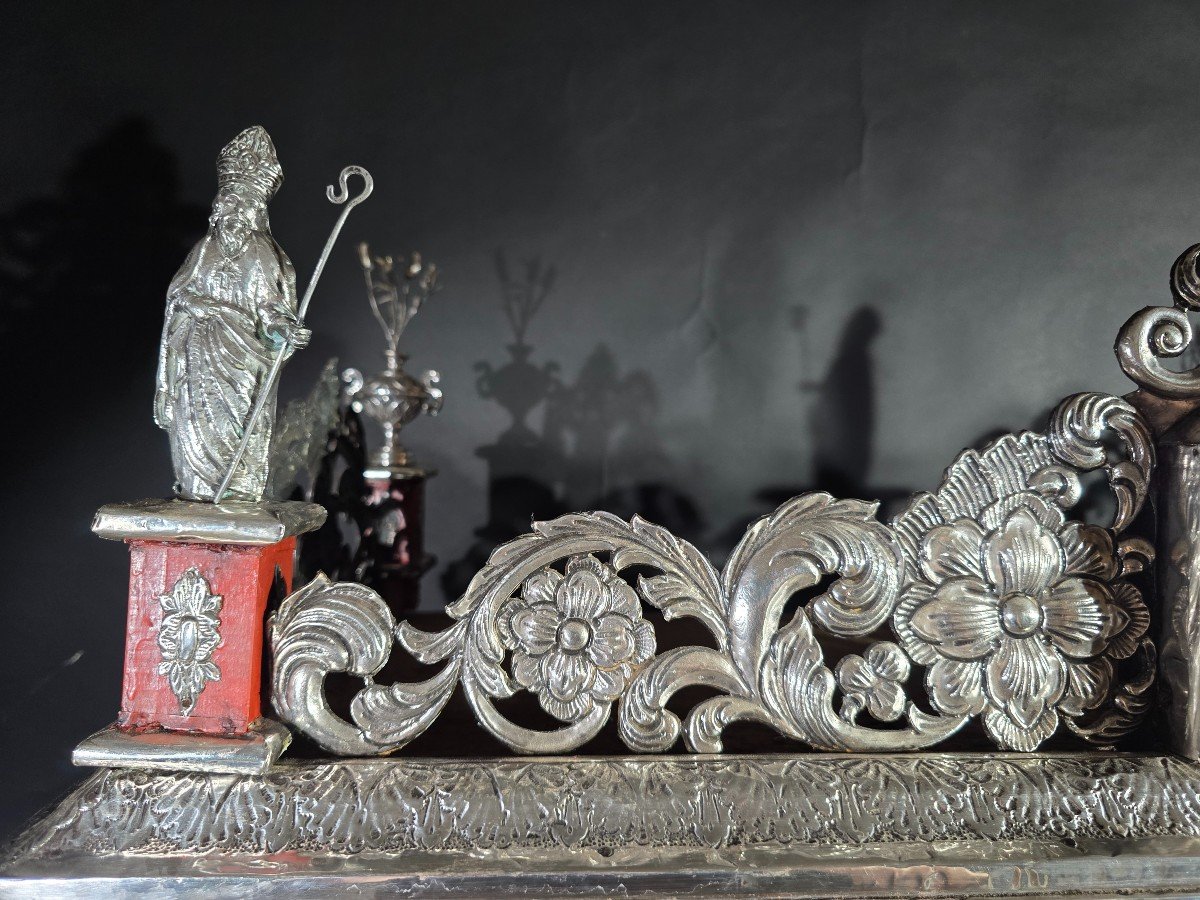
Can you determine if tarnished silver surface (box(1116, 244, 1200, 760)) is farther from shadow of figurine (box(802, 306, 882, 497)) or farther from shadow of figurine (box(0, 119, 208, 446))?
shadow of figurine (box(0, 119, 208, 446))

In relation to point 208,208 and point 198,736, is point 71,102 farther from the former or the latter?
point 198,736

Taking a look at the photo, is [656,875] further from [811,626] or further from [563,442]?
[563,442]

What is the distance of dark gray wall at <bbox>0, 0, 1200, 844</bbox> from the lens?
1.97 metres

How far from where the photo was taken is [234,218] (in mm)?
875

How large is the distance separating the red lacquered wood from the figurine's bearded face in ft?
0.93

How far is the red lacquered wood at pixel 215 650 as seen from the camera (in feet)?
2.66

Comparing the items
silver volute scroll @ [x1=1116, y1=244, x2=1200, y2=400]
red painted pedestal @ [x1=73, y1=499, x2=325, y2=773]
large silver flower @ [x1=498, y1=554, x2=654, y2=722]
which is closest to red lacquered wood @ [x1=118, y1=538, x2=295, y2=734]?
red painted pedestal @ [x1=73, y1=499, x2=325, y2=773]

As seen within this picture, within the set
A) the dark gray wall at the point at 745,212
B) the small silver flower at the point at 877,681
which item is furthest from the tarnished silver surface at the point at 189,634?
the dark gray wall at the point at 745,212

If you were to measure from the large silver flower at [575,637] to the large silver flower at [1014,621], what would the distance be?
258 mm

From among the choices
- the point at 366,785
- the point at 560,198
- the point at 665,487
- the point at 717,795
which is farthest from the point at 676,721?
the point at 560,198

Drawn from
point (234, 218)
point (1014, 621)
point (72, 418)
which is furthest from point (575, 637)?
point (72, 418)

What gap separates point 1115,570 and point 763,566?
1.11 ft

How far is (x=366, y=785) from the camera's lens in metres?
0.81

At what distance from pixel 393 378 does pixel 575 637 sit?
1.01m
